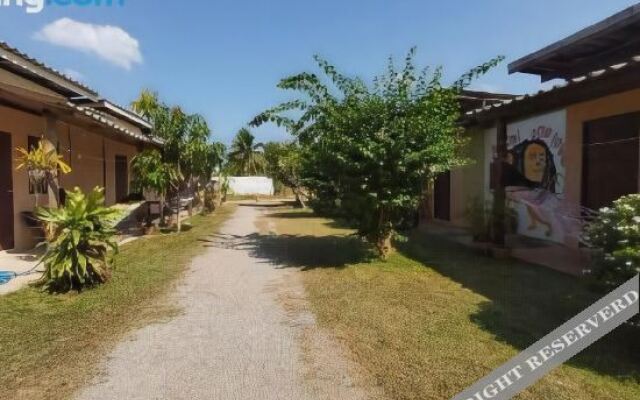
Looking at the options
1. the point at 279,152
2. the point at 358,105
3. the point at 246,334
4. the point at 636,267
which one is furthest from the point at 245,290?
the point at 279,152

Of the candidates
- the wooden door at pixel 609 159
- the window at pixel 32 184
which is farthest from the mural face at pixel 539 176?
the window at pixel 32 184

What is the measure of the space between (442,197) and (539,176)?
4.46m

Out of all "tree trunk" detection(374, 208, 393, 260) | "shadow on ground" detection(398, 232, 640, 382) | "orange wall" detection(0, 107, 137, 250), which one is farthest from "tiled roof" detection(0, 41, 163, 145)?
"shadow on ground" detection(398, 232, 640, 382)

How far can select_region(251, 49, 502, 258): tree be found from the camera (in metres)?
7.19

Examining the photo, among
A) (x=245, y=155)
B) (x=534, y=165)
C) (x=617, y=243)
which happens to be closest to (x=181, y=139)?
(x=534, y=165)

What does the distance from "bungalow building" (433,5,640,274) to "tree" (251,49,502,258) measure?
103cm

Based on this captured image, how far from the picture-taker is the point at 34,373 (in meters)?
3.52

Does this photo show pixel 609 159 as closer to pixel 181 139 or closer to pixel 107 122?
pixel 107 122

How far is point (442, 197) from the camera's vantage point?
14.4 m

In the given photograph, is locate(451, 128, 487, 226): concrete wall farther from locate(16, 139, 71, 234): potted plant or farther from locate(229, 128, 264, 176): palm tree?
locate(229, 128, 264, 176): palm tree

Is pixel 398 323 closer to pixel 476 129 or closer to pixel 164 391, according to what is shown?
pixel 164 391

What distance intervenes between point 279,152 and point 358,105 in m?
18.9

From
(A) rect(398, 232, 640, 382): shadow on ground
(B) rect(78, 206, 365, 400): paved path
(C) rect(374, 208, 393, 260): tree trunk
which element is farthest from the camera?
(C) rect(374, 208, 393, 260): tree trunk

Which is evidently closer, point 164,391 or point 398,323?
point 164,391
